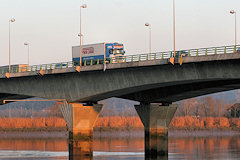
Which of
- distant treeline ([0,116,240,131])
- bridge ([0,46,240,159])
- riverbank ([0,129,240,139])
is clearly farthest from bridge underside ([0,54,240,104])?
distant treeline ([0,116,240,131])

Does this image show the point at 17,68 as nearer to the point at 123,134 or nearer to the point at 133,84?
the point at 133,84

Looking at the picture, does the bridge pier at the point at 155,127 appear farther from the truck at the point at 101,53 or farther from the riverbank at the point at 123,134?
the riverbank at the point at 123,134

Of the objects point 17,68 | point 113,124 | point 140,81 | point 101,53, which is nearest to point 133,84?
point 140,81

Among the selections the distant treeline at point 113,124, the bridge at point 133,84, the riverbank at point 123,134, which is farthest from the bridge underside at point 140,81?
the distant treeline at point 113,124

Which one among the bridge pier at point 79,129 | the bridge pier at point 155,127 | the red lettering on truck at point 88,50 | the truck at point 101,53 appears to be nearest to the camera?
the bridge pier at point 79,129

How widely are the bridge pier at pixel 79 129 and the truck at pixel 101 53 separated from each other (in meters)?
7.07

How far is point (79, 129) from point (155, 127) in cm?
1342

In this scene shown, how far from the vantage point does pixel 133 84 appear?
203 ft

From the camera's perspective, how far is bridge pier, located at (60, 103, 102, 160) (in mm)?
67981

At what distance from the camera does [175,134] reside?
13462 cm

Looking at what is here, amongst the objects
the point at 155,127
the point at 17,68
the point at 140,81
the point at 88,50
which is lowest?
the point at 155,127

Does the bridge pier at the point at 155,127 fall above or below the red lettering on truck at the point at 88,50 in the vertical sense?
below

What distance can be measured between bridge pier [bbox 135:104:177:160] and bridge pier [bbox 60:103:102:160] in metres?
10.5

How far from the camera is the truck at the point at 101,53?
2704 inches
